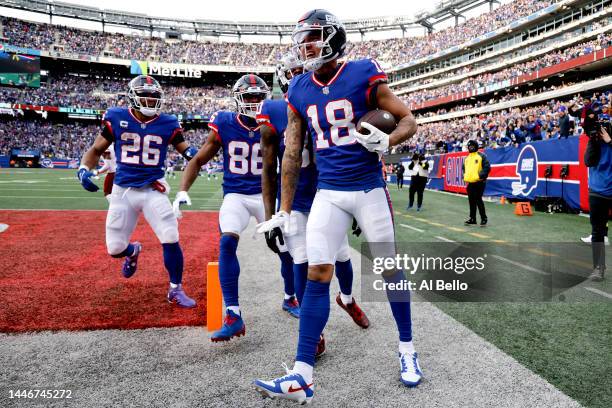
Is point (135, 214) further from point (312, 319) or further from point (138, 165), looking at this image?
point (312, 319)

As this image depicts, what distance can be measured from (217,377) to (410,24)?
6670 centimetres

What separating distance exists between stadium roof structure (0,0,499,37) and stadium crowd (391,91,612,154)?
1730cm

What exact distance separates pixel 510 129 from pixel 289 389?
18.6m

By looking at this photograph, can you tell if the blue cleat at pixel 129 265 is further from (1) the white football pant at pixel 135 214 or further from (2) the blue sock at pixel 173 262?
(2) the blue sock at pixel 173 262

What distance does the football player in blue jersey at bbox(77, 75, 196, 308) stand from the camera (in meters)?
4.30

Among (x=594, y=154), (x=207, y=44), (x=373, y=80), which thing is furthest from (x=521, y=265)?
(x=207, y=44)

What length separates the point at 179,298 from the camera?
13.2 feet

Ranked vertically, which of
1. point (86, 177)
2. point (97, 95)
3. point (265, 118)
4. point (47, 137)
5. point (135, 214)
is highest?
point (97, 95)

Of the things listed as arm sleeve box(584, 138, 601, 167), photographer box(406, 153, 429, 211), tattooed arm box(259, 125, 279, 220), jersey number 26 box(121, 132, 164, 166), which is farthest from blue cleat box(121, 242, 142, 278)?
photographer box(406, 153, 429, 211)

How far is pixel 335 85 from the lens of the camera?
264 centimetres

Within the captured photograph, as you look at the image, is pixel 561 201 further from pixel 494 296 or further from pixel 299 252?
pixel 299 252

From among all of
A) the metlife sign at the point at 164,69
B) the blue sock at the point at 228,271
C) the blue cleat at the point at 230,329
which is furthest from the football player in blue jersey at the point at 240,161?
the metlife sign at the point at 164,69

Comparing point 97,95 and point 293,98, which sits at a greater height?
point 97,95

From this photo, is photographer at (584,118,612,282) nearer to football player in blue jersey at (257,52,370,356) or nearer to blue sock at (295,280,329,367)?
football player in blue jersey at (257,52,370,356)
